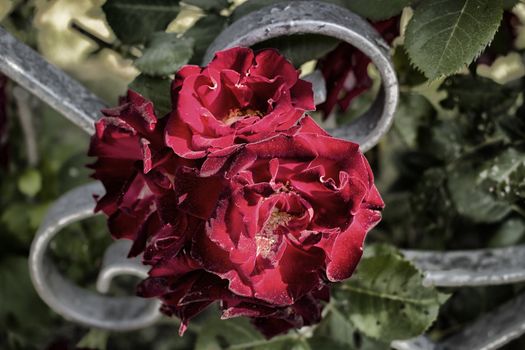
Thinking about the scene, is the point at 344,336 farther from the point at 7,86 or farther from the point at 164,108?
the point at 7,86

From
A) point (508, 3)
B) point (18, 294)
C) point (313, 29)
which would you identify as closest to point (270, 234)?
point (313, 29)

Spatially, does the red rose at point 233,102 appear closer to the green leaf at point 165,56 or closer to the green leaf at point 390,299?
the green leaf at point 165,56

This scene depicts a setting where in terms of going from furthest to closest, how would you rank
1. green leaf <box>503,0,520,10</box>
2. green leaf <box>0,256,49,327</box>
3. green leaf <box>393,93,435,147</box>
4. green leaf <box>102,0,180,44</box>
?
1. green leaf <box>0,256,49,327</box>
2. green leaf <box>393,93,435,147</box>
3. green leaf <box>102,0,180,44</box>
4. green leaf <box>503,0,520,10</box>

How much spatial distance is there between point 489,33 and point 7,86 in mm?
691

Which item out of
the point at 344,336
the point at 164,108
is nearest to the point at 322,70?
the point at 164,108

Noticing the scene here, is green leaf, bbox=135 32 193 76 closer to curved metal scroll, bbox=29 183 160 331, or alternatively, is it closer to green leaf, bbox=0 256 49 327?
curved metal scroll, bbox=29 183 160 331

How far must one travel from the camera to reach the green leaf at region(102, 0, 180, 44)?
0.68m

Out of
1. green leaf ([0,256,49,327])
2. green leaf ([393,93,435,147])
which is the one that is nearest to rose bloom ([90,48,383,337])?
green leaf ([393,93,435,147])

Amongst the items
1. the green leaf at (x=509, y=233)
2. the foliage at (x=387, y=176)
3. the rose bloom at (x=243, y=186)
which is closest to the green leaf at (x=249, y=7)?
the foliage at (x=387, y=176)

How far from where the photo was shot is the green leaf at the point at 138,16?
68cm

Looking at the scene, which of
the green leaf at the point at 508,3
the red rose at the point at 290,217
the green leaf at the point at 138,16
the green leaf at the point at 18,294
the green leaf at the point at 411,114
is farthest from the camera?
the green leaf at the point at 18,294

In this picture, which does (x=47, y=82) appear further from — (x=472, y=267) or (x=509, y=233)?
(x=509, y=233)

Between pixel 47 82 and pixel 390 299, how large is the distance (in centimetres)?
36

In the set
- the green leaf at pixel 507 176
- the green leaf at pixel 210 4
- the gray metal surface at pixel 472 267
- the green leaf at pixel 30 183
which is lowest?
the green leaf at pixel 30 183
